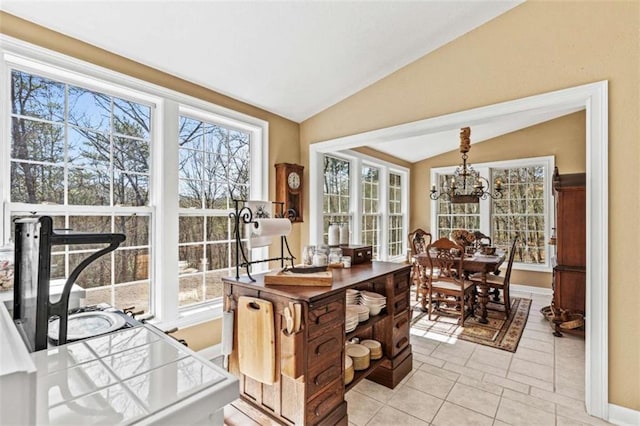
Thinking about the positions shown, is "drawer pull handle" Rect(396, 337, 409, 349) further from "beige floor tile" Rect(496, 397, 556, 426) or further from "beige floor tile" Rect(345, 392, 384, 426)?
"beige floor tile" Rect(496, 397, 556, 426)

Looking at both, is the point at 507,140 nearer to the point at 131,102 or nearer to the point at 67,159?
the point at 131,102

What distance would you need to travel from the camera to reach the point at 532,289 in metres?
5.42

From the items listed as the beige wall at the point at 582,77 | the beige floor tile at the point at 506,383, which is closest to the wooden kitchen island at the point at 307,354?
the beige floor tile at the point at 506,383

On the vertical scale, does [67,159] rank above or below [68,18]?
below

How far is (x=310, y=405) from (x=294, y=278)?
0.73 m

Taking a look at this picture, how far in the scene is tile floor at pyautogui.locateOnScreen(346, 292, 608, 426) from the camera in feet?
7.10

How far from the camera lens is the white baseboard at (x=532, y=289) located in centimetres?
527

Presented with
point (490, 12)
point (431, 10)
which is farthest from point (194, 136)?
point (490, 12)

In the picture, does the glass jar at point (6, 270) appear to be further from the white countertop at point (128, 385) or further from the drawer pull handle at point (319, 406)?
the drawer pull handle at point (319, 406)

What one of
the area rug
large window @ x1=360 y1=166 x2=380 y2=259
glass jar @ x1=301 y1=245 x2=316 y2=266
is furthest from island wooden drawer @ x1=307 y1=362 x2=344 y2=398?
large window @ x1=360 y1=166 x2=380 y2=259

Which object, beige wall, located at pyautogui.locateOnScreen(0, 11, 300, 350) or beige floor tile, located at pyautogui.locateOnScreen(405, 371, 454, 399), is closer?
beige wall, located at pyautogui.locateOnScreen(0, 11, 300, 350)

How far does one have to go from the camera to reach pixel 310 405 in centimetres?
182

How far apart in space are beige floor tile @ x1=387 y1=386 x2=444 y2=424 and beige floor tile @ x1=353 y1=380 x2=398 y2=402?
0.16 ft

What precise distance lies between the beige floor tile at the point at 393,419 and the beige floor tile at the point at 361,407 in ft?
0.13
